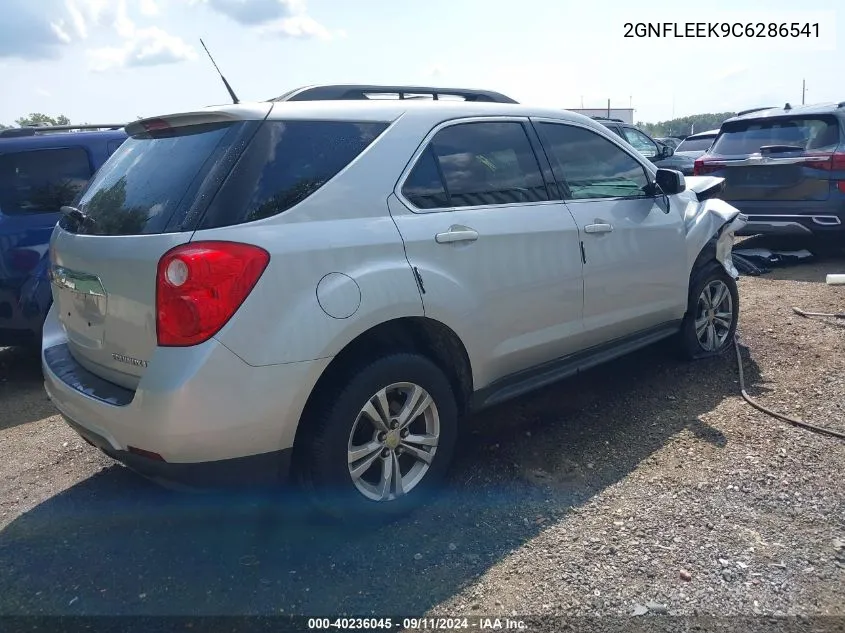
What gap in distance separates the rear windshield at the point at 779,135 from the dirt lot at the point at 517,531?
450 cm

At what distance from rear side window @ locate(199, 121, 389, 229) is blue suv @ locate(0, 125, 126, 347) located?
9.60 feet

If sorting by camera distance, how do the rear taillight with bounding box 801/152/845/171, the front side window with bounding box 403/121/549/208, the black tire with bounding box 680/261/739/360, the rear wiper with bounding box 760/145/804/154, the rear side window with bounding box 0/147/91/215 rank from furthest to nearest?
the rear wiper with bounding box 760/145/804/154, the rear taillight with bounding box 801/152/845/171, the rear side window with bounding box 0/147/91/215, the black tire with bounding box 680/261/739/360, the front side window with bounding box 403/121/549/208

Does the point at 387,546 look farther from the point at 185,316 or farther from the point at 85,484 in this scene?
A: the point at 85,484

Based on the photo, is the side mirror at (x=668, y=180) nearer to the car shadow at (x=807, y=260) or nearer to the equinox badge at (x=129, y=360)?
the equinox badge at (x=129, y=360)

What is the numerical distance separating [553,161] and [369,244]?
4.68 ft

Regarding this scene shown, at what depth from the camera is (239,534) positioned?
307 centimetres

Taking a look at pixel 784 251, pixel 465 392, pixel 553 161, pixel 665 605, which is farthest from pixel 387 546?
pixel 784 251

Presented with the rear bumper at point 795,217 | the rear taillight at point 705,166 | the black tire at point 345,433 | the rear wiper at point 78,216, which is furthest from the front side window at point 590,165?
the rear taillight at point 705,166

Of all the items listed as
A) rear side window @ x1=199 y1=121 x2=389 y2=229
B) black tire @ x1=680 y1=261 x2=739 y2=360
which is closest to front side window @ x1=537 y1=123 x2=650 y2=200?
black tire @ x1=680 y1=261 x2=739 y2=360

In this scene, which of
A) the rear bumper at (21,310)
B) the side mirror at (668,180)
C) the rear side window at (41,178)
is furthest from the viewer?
the rear side window at (41,178)

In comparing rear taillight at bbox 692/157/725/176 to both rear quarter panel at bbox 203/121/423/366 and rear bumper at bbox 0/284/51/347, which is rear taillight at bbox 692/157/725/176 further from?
rear bumper at bbox 0/284/51/347

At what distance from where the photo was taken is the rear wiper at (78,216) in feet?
9.99

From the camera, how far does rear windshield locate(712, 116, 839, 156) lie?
25.3 ft

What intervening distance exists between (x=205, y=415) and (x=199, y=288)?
17.6 inches
